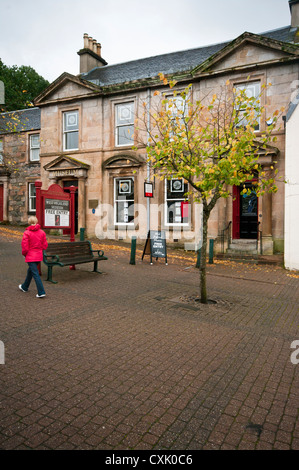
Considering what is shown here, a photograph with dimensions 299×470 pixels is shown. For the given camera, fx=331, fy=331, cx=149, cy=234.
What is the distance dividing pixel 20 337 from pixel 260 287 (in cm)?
667

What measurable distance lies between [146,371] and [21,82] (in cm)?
4268

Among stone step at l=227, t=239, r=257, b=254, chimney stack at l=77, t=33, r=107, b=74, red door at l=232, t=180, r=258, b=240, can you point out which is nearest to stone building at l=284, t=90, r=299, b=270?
stone step at l=227, t=239, r=257, b=254

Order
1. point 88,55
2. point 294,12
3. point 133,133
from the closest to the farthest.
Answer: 1. point 294,12
2. point 133,133
3. point 88,55

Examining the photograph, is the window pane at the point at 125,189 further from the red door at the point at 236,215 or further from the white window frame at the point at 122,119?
the red door at the point at 236,215

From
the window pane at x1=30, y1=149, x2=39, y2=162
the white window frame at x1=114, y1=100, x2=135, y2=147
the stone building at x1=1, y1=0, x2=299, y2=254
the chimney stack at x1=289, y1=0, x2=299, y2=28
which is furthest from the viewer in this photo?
the window pane at x1=30, y1=149, x2=39, y2=162

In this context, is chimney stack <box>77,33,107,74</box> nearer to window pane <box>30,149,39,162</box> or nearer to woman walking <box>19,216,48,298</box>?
window pane <box>30,149,39,162</box>

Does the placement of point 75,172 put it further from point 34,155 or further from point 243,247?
point 243,247

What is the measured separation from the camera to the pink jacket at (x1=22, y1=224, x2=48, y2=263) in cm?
730

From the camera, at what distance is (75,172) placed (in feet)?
62.5

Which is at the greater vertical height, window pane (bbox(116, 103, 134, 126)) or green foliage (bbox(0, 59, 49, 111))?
green foliage (bbox(0, 59, 49, 111))

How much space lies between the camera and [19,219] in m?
23.7

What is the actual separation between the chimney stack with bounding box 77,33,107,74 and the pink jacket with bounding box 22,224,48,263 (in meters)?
18.8

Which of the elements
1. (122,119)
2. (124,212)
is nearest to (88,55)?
(122,119)

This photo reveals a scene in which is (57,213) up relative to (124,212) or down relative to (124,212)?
down
